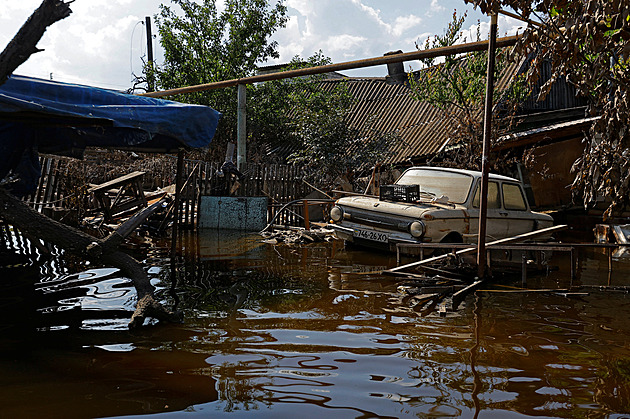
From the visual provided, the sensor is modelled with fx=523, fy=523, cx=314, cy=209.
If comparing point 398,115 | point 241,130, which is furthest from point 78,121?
point 398,115

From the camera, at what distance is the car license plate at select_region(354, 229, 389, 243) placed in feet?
28.3

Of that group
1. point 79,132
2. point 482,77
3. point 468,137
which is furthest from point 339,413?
point 482,77

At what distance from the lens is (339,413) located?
3074 mm

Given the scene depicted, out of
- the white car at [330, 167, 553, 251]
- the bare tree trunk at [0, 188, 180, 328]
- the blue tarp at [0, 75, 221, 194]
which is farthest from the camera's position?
the white car at [330, 167, 553, 251]

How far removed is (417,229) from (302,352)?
4.28 m

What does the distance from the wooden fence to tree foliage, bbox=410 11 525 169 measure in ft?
14.3

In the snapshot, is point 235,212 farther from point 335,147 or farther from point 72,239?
point 72,239

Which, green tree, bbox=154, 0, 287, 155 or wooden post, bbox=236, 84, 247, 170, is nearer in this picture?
wooden post, bbox=236, 84, 247, 170

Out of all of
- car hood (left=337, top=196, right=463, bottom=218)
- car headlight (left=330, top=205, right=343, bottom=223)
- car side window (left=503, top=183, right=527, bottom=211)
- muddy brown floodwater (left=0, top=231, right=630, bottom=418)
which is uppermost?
car side window (left=503, top=183, right=527, bottom=211)

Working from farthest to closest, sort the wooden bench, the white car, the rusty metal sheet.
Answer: the rusty metal sheet
the wooden bench
the white car

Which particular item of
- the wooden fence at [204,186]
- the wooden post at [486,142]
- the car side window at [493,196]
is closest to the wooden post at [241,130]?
the wooden fence at [204,186]

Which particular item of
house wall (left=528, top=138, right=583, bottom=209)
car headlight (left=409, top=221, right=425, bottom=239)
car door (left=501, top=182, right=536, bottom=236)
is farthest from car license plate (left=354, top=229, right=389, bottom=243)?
house wall (left=528, top=138, right=583, bottom=209)

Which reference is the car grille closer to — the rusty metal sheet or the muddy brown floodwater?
the muddy brown floodwater

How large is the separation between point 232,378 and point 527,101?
54.2 ft
